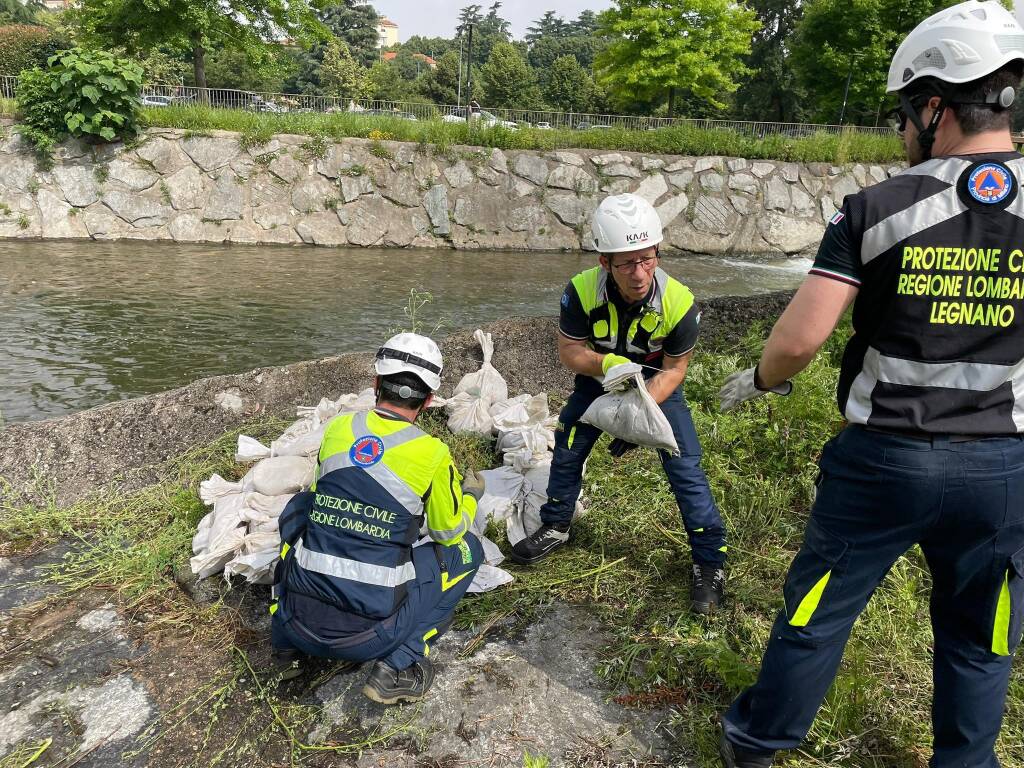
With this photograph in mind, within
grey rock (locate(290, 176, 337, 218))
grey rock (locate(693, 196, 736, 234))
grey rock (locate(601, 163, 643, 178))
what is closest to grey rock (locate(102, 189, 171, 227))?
grey rock (locate(290, 176, 337, 218))

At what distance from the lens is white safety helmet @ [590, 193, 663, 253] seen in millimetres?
2744

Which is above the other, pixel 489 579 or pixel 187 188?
pixel 187 188

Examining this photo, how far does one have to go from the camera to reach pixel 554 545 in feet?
10.9

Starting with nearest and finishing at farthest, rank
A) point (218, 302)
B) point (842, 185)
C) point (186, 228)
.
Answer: point (218, 302), point (186, 228), point (842, 185)

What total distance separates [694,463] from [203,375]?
17.3 feet

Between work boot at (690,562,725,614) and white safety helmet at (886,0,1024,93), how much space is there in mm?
2000

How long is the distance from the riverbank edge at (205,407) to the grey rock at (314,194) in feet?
31.7

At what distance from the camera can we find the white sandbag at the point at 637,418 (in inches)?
111

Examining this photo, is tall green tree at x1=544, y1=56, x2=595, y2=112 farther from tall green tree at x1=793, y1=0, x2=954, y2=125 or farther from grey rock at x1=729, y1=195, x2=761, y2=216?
grey rock at x1=729, y1=195, x2=761, y2=216

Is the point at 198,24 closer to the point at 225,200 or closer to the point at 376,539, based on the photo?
the point at 225,200

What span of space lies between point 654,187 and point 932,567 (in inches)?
587

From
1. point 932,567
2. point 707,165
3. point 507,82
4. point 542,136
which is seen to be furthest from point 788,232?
point 507,82

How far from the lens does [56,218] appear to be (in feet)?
41.5

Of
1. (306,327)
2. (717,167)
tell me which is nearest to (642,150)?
(717,167)
